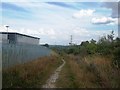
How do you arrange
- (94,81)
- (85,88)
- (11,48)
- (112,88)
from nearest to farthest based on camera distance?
(112,88) → (85,88) → (94,81) → (11,48)

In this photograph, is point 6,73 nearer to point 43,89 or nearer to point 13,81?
point 13,81

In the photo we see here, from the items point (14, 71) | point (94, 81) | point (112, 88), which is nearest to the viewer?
point (112, 88)

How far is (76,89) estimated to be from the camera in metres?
12.2

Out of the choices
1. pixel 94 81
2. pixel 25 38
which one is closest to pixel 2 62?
pixel 94 81

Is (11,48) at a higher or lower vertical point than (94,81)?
higher

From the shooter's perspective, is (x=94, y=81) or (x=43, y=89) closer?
Result: (x=43, y=89)

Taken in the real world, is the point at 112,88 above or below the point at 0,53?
below

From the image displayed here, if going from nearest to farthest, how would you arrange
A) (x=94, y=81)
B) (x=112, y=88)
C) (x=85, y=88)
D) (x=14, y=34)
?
(x=112, y=88), (x=85, y=88), (x=94, y=81), (x=14, y=34)

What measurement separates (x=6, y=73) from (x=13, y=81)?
1.64 metres

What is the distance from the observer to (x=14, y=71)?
51.4ft

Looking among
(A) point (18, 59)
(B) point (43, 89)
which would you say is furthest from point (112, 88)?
(A) point (18, 59)

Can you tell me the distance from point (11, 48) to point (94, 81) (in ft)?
22.9

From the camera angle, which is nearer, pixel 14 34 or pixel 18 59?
pixel 18 59

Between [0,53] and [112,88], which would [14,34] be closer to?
[0,53]
